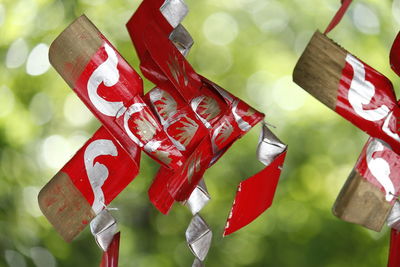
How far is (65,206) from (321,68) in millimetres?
192

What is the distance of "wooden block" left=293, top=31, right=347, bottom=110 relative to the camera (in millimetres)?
437

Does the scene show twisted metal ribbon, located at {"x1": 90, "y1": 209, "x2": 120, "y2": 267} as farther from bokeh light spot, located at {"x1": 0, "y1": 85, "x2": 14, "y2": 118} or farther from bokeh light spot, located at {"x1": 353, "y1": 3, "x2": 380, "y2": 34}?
bokeh light spot, located at {"x1": 353, "y1": 3, "x2": 380, "y2": 34}

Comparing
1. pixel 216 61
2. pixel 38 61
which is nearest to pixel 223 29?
pixel 216 61

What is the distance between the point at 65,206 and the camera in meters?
0.51

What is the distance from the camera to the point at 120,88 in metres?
0.49

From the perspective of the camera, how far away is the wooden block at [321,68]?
0.44 meters

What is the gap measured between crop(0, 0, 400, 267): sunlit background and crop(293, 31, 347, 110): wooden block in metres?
0.06

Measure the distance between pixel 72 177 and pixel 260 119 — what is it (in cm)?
13

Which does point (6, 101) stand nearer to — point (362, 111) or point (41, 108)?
point (41, 108)

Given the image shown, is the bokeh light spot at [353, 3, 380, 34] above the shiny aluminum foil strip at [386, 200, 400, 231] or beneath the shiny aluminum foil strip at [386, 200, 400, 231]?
above

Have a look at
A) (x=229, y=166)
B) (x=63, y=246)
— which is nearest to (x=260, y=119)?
(x=229, y=166)

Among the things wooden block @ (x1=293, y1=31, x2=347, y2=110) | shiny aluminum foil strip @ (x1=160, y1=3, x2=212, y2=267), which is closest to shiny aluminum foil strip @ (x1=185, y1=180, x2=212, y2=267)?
shiny aluminum foil strip @ (x1=160, y1=3, x2=212, y2=267)

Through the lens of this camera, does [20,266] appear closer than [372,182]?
No

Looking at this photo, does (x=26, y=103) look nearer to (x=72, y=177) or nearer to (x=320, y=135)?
(x=72, y=177)
